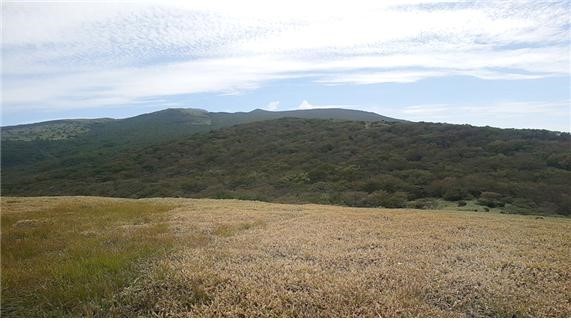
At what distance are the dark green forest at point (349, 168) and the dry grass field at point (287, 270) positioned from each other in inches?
819

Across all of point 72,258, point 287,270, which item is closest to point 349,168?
point 72,258

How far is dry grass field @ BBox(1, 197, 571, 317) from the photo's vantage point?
949 centimetres

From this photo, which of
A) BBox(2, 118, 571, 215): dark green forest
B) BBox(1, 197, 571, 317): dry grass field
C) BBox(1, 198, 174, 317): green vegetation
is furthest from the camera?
Result: BBox(2, 118, 571, 215): dark green forest

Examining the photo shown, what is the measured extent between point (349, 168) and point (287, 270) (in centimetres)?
5427

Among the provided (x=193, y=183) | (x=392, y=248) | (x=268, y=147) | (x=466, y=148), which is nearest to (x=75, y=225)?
(x=392, y=248)

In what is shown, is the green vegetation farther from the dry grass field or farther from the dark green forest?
the dark green forest

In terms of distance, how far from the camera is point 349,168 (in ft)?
213

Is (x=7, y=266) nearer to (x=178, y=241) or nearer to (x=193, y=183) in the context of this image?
(x=178, y=241)

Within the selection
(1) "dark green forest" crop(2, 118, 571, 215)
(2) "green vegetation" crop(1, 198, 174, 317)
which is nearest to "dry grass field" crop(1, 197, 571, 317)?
(2) "green vegetation" crop(1, 198, 174, 317)

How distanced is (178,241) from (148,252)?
5.85 ft

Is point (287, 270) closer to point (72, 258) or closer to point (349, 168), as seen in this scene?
point (72, 258)

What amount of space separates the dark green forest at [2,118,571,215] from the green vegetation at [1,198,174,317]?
26542 mm

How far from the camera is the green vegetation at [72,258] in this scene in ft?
32.9

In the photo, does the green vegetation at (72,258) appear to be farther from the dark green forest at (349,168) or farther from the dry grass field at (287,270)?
the dark green forest at (349,168)
